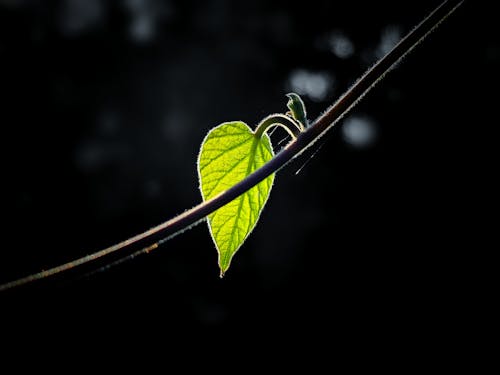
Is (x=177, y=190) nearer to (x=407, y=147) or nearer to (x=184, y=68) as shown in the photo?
(x=184, y=68)

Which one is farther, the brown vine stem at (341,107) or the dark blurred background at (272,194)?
the dark blurred background at (272,194)

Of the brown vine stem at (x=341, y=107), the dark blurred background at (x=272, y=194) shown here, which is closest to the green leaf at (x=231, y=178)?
the brown vine stem at (x=341, y=107)

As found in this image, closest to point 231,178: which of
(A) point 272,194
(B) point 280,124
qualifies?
(B) point 280,124

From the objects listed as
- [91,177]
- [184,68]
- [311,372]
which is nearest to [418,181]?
[311,372]

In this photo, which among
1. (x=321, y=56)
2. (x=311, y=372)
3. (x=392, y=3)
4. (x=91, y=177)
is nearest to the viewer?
(x=392, y=3)

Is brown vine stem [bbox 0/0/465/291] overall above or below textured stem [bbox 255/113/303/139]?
below

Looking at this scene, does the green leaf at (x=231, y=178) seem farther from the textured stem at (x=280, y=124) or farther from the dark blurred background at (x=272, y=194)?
the dark blurred background at (x=272, y=194)

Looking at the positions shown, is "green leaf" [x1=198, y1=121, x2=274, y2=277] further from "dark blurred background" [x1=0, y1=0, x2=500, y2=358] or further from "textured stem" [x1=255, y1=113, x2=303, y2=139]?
"dark blurred background" [x1=0, y1=0, x2=500, y2=358]

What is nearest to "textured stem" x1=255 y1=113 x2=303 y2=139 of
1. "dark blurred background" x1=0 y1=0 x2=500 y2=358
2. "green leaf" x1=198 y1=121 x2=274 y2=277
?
"green leaf" x1=198 y1=121 x2=274 y2=277
